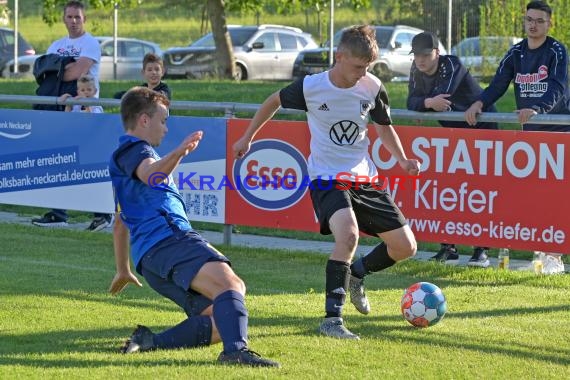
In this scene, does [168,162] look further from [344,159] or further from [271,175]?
[271,175]

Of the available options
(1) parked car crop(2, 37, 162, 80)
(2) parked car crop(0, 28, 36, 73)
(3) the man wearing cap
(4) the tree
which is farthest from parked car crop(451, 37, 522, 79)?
(2) parked car crop(0, 28, 36, 73)

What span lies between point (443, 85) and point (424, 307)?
3.60 m

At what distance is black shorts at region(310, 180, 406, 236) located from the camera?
7668mm

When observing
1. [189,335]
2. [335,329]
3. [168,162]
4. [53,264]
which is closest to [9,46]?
[53,264]

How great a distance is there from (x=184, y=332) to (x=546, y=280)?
410cm

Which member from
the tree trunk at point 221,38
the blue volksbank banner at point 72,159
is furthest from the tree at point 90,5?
the blue volksbank banner at point 72,159

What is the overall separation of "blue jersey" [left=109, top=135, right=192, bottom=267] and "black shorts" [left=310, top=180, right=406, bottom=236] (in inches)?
50.8

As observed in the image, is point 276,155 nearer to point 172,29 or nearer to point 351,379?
point 351,379

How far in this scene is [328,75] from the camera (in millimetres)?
7789

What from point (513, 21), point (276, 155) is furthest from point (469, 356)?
point (513, 21)

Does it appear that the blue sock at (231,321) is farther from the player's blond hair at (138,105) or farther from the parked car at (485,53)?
the parked car at (485,53)

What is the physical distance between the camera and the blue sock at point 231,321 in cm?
631

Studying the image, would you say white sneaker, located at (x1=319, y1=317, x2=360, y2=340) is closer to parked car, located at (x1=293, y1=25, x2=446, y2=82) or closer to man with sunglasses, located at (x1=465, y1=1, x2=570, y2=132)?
man with sunglasses, located at (x1=465, y1=1, x2=570, y2=132)

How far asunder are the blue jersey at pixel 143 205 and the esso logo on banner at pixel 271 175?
4.32 meters
